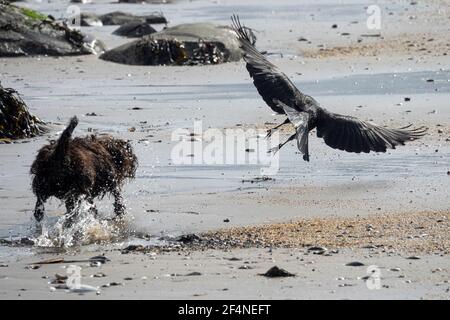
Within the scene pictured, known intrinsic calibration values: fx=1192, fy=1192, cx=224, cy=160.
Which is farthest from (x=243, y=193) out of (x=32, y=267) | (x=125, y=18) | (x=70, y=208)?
(x=125, y=18)

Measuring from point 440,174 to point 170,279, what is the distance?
397 centimetres

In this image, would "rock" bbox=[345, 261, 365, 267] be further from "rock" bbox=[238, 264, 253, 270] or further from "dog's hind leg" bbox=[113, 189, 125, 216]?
"dog's hind leg" bbox=[113, 189, 125, 216]

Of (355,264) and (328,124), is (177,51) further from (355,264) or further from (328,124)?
(355,264)

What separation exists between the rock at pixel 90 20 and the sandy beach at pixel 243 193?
404cm

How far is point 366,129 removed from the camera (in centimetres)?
1020

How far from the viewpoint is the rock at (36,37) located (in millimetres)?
18172

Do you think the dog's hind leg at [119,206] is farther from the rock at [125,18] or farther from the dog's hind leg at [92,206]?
the rock at [125,18]

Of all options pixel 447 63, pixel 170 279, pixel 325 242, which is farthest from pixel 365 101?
pixel 170 279

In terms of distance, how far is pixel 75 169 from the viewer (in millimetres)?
8656

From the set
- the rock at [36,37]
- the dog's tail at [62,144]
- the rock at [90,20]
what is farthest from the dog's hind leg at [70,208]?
the rock at [90,20]

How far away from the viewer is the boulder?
40.3 feet

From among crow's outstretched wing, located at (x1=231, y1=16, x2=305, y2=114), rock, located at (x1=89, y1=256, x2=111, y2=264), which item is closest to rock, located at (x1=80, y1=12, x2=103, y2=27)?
crow's outstretched wing, located at (x1=231, y1=16, x2=305, y2=114)

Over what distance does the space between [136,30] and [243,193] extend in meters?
10.6

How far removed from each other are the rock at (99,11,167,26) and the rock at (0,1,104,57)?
3.05 metres
